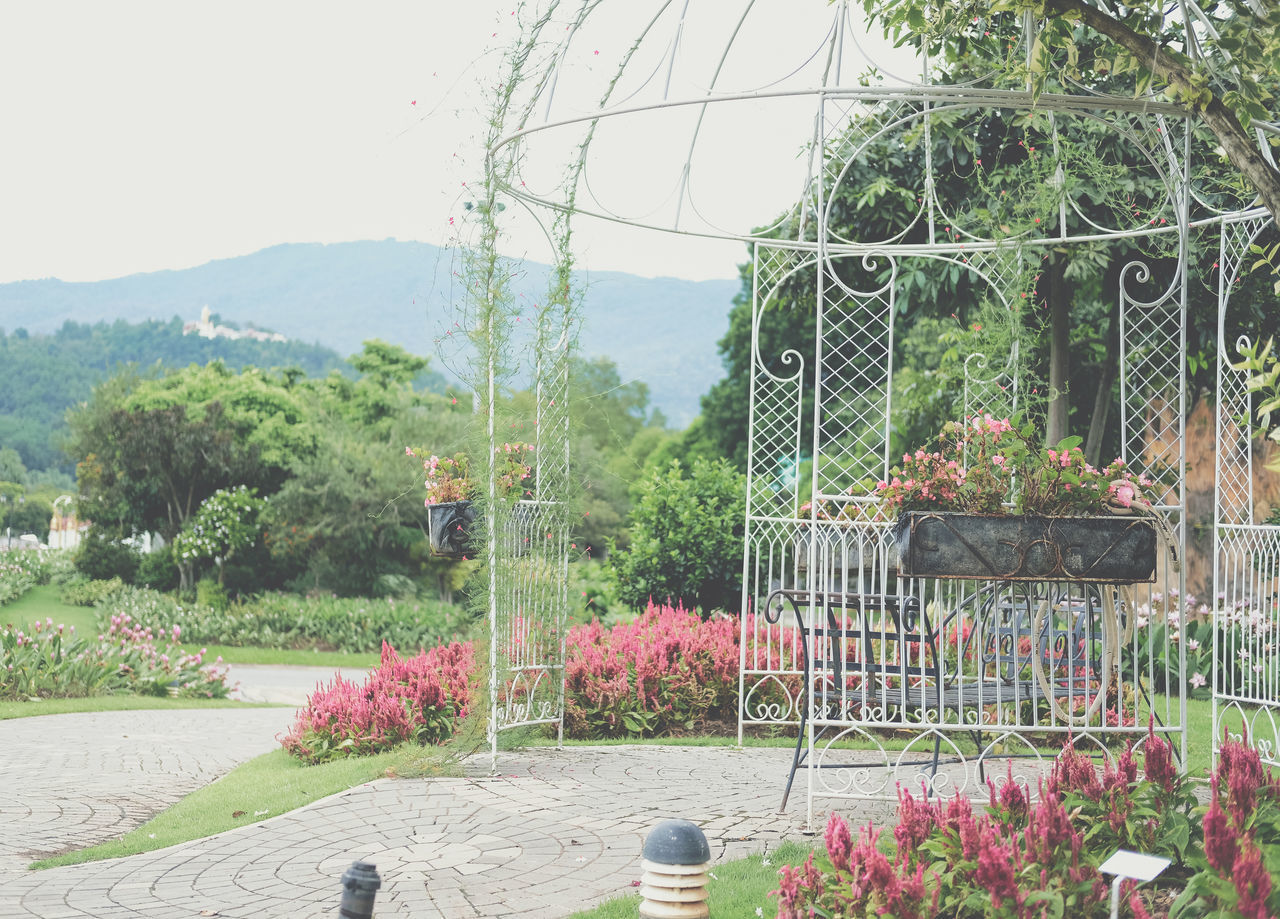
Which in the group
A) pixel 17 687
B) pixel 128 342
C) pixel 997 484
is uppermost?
pixel 128 342

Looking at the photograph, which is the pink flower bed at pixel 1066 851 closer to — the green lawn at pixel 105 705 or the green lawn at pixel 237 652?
the green lawn at pixel 105 705

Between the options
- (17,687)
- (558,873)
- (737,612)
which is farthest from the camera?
(737,612)

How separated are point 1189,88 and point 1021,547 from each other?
1.78m

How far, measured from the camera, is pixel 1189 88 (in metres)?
3.59

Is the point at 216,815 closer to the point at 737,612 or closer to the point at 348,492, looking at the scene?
the point at 737,612

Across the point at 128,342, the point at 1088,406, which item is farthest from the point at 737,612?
the point at 128,342

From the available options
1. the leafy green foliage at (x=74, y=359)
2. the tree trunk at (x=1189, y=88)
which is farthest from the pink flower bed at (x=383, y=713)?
the leafy green foliage at (x=74, y=359)

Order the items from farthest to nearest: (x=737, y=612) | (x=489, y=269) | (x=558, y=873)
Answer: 1. (x=737, y=612)
2. (x=489, y=269)
3. (x=558, y=873)

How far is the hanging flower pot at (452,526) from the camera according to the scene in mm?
6555

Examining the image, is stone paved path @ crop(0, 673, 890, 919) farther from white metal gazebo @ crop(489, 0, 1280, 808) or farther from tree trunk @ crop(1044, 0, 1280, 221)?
tree trunk @ crop(1044, 0, 1280, 221)

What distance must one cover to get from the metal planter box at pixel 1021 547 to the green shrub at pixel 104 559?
19.8m

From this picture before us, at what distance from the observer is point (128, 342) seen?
57781mm

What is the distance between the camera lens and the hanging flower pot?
6555 millimetres

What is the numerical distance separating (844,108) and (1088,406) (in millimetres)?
9012
